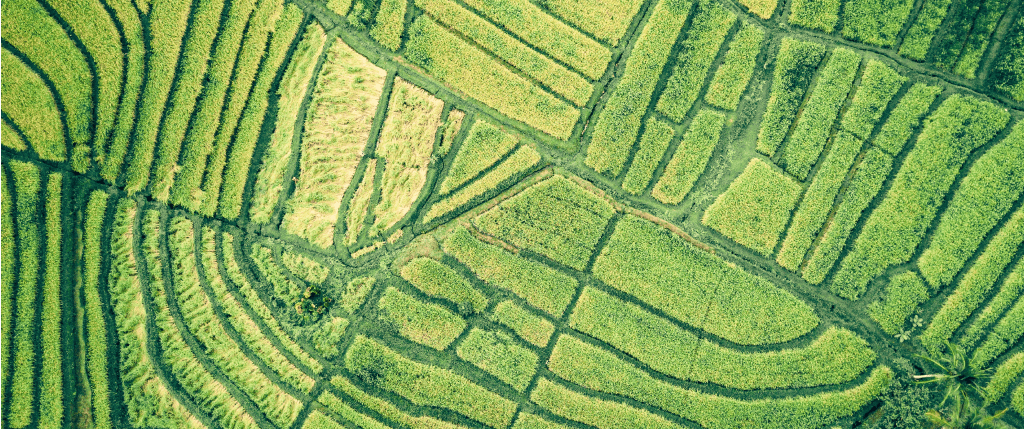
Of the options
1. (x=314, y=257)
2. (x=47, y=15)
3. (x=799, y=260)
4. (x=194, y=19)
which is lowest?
(x=314, y=257)

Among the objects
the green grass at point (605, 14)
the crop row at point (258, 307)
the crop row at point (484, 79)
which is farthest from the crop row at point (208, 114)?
the green grass at point (605, 14)

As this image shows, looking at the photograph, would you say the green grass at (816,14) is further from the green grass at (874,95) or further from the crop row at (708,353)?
the crop row at (708,353)

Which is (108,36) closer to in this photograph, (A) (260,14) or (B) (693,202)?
(A) (260,14)

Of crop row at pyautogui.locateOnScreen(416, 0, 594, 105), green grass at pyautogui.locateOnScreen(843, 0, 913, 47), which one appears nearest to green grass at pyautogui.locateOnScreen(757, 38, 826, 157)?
green grass at pyautogui.locateOnScreen(843, 0, 913, 47)

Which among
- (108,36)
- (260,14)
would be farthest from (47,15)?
(260,14)

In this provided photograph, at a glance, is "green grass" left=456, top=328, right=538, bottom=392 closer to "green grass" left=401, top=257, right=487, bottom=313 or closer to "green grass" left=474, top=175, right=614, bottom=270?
"green grass" left=401, top=257, right=487, bottom=313

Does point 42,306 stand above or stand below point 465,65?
below

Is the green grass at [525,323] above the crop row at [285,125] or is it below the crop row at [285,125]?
below
